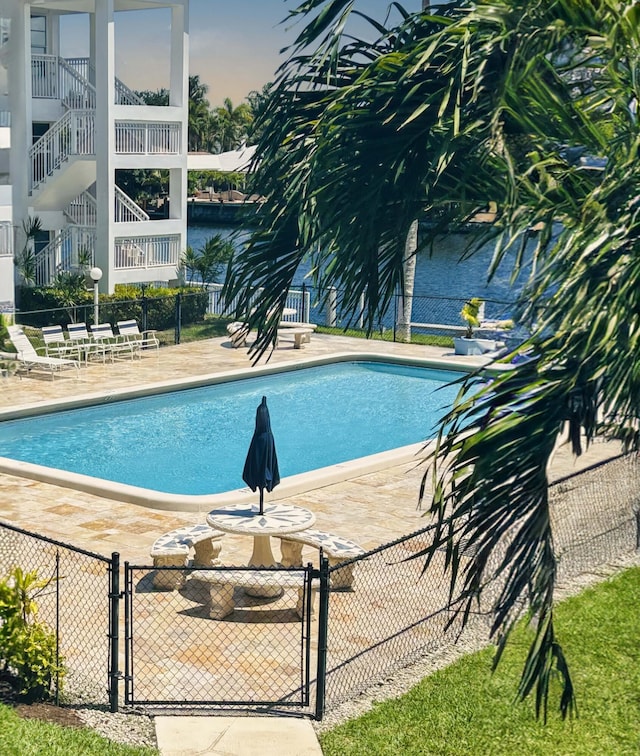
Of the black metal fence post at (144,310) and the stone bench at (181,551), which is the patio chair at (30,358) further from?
the stone bench at (181,551)

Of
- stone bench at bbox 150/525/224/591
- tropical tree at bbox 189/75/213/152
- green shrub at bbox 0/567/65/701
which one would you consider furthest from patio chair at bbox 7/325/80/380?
tropical tree at bbox 189/75/213/152

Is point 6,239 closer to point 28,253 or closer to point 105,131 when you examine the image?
point 28,253

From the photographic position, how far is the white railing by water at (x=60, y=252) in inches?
1216

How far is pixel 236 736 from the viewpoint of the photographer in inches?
364

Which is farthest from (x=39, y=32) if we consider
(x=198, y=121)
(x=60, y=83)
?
(x=198, y=121)

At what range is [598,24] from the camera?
5840 millimetres

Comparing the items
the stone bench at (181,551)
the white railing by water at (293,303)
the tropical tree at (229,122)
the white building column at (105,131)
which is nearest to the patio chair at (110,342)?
the white building column at (105,131)

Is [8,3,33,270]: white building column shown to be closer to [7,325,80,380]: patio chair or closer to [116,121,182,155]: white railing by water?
[116,121,182,155]: white railing by water

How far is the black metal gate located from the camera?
392 inches

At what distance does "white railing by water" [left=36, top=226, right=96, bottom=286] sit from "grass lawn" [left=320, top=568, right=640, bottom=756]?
21.5m

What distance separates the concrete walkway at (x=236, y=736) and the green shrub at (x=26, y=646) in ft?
3.23

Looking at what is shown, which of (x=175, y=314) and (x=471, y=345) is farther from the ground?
(x=175, y=314)

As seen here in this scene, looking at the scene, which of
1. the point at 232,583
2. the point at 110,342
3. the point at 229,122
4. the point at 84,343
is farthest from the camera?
the point at 229,122

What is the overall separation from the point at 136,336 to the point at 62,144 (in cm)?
654
